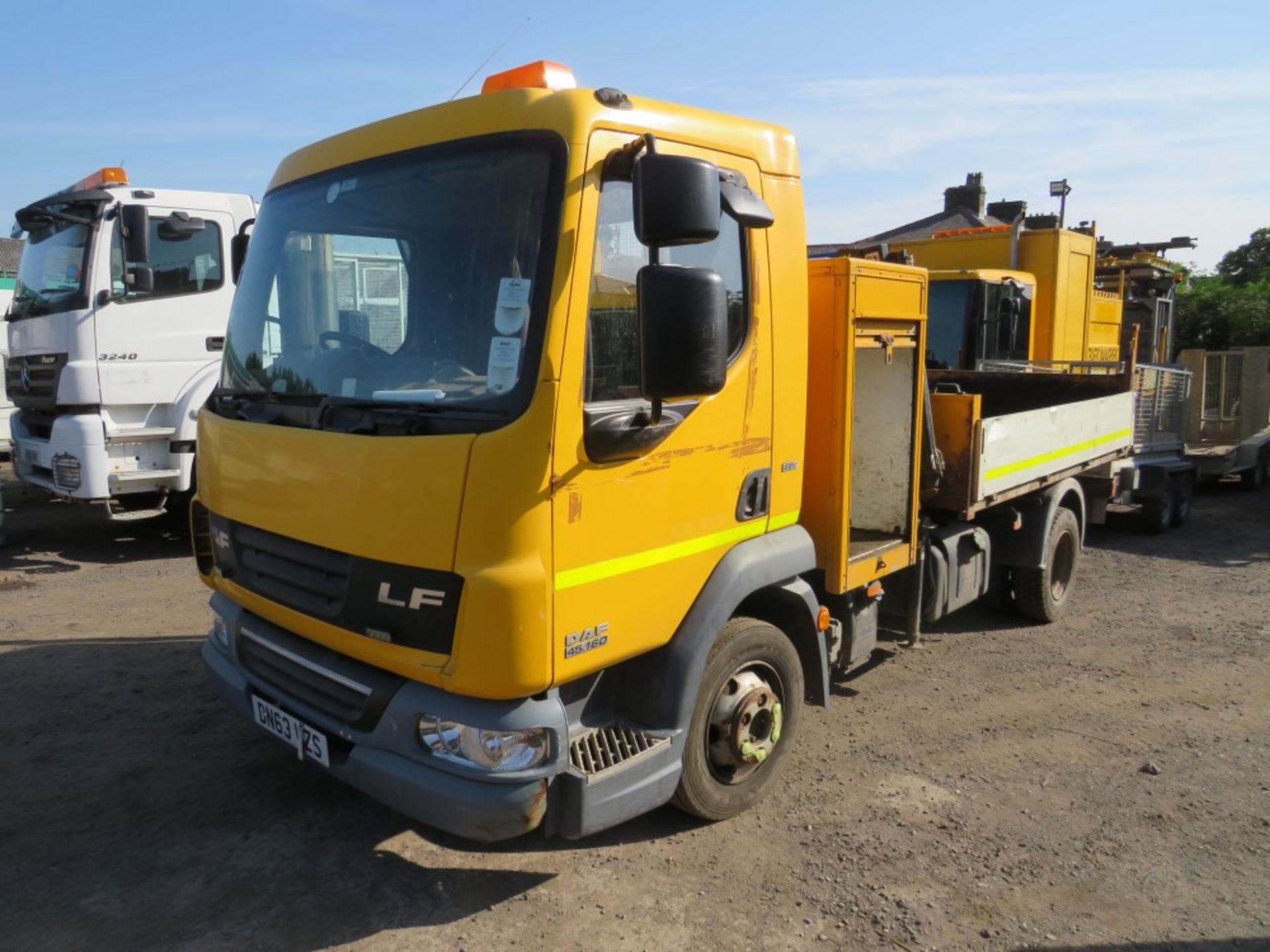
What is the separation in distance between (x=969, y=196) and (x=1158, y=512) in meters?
19.7

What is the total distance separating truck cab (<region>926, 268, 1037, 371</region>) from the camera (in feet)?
26.9

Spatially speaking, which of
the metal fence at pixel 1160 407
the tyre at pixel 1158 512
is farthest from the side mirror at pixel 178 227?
the tyre at pixel 1158 512

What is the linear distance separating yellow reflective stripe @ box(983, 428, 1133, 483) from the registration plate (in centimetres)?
355

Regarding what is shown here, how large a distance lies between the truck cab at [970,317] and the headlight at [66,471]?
7.26 meters

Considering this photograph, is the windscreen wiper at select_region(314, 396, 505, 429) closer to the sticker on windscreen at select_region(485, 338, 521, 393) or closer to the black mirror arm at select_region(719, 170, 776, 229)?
the sticker on windscreen at select_region(485, 338, 521, 393)

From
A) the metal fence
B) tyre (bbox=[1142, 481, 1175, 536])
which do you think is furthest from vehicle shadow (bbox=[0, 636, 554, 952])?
tyre (bbox=[1142, 481, 1175, 536])

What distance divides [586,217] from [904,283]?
202cm

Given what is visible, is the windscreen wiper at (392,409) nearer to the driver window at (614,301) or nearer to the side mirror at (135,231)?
the driver window at (614,301)

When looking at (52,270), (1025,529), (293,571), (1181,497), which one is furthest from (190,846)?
(1181,497)

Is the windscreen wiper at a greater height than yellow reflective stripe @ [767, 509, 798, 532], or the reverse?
the windscreen wiper

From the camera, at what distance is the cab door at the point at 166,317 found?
706 cm

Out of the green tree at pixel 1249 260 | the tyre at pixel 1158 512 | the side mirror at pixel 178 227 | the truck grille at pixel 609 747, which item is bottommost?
the tyre at pixel 1158 512

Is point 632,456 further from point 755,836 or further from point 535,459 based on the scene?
point 755,836

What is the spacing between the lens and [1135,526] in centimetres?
1009
